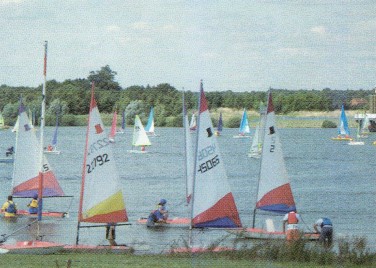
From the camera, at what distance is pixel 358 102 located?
175 m

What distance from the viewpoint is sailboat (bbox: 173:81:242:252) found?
90.3ft

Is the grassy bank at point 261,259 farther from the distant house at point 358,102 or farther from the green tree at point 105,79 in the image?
the distant house at point 358,102

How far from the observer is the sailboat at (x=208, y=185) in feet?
90.3

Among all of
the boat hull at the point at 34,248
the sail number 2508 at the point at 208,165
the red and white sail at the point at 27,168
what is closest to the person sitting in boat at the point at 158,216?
the red and white sail at the point at 27,168

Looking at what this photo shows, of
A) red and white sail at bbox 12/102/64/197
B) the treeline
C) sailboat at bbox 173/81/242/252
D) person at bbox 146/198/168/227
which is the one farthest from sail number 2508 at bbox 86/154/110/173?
the treeline

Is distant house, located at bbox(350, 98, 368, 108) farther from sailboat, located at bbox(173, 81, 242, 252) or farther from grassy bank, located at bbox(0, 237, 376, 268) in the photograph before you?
grassy bank, located at bbox(0, 237, 376, 268)

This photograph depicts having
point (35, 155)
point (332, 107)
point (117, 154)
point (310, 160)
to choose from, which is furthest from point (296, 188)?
point (332, 107)

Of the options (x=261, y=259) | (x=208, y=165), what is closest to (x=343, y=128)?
(x=208, y=165)

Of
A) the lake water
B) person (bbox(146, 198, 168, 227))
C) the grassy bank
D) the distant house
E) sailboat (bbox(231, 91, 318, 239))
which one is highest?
the distant house

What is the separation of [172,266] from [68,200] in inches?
1344

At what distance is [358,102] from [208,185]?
494 ft

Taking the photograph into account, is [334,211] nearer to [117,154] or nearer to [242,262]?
[242,262]

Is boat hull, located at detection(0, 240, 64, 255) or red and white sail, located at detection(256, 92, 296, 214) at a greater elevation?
red and white sail, located at detection(256, 92, 296, 214)

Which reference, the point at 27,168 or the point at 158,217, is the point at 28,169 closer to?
the point at 27,168
